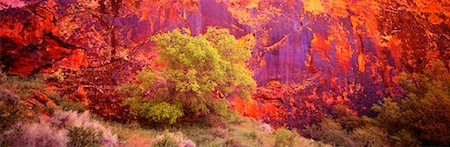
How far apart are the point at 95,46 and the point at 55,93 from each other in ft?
15.0

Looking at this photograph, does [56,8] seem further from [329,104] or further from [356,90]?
[356,90]

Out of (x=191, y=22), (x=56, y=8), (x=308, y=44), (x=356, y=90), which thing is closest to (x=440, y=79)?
(x=356, y=90)

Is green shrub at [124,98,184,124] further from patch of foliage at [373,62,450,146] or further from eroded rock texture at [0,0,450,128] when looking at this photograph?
patch of foliage at [373,62,450,146]

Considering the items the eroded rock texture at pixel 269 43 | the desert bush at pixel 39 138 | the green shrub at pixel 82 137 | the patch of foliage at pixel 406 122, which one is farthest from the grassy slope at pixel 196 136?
the patch of foliage at pixel 406 122

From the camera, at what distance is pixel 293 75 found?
23.9m

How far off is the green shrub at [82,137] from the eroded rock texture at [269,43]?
252 inches

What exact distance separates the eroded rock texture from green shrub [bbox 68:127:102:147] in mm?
6391

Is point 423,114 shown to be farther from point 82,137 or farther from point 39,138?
point 39,138

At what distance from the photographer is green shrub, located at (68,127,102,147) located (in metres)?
5.64

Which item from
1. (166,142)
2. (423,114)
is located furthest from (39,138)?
(423,114)

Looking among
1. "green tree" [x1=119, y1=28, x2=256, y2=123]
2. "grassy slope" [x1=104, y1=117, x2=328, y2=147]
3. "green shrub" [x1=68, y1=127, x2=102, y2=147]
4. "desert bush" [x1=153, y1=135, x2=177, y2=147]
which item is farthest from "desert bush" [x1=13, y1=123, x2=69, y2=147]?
"green tree" [x1=119, y1=28, x2=256, y2=123]

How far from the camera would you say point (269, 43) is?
23.5 meters

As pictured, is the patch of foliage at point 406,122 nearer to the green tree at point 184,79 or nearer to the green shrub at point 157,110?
the green tree at point 184,79

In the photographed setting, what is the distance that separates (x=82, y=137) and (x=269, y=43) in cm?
1940
